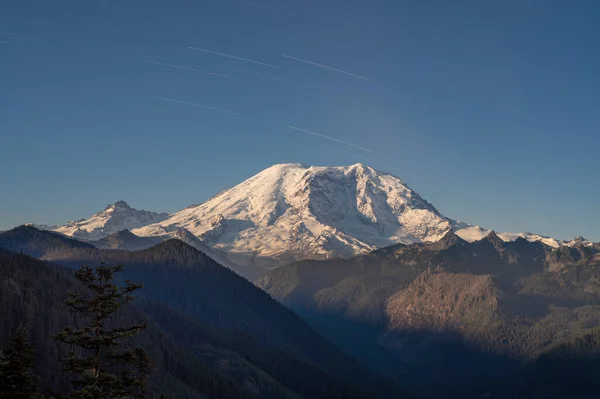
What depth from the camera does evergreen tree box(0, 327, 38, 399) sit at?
44.7 meters

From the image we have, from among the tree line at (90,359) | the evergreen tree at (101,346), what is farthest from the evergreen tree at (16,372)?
the evergreen tree at (101,346)

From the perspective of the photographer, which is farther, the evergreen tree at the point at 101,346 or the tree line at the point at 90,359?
the evergreen tree at the point at 101,346

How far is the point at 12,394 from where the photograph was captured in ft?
147

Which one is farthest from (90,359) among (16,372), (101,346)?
(16,372)

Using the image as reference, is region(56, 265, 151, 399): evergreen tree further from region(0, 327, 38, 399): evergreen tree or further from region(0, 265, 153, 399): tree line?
region(0, 327, 38, 399): evergreen tree

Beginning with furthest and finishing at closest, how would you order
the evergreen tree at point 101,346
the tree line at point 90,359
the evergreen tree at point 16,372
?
the evergreen tree at point 101,346 < the tree line at point 90,359 < the evergreen tree at point 16,372

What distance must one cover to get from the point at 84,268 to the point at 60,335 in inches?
230

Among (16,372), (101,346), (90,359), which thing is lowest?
(16,372)

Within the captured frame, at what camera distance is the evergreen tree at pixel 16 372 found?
1759 inches

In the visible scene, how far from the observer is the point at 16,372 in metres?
45.2

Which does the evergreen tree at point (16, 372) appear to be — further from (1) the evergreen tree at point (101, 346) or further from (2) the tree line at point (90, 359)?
(1) the evergreen tree at point (101, 346)

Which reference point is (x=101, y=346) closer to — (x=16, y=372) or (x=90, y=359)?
(x=90, y=359)

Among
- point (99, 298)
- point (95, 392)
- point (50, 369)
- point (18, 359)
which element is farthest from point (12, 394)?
point (50, 369)

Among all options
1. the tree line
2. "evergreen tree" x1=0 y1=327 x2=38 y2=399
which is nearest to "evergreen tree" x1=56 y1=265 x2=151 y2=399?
the tree line
